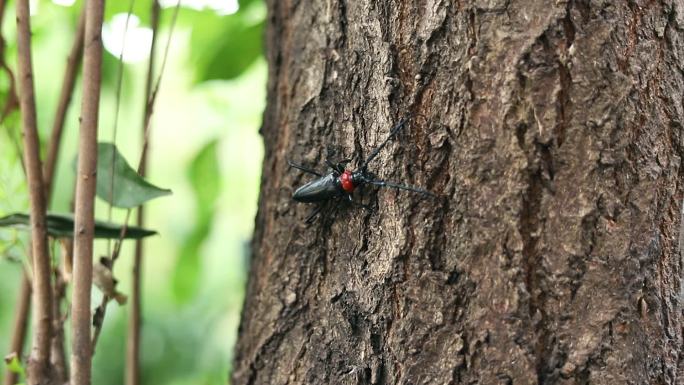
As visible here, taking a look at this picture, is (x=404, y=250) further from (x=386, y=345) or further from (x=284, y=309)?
(x=284, y=309)

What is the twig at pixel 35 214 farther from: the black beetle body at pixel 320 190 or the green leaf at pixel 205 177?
the green leaf at pixel 205 177

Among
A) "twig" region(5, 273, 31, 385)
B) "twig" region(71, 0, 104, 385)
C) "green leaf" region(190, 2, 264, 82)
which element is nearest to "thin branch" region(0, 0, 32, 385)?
"twig" region(5, 273, 31, 385)

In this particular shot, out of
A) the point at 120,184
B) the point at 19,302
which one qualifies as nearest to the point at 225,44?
the point at 120,184

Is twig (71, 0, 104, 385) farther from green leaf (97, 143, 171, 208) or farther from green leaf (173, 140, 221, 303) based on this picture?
green leaf (173, 140, 221, 303)

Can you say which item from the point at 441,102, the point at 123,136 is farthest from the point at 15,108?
the point at 123,136

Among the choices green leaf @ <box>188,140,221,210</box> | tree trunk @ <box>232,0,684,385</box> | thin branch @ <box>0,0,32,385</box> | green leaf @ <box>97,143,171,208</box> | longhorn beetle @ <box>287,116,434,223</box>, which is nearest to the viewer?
tree trunk @ <box>232,0,684,385</box>
